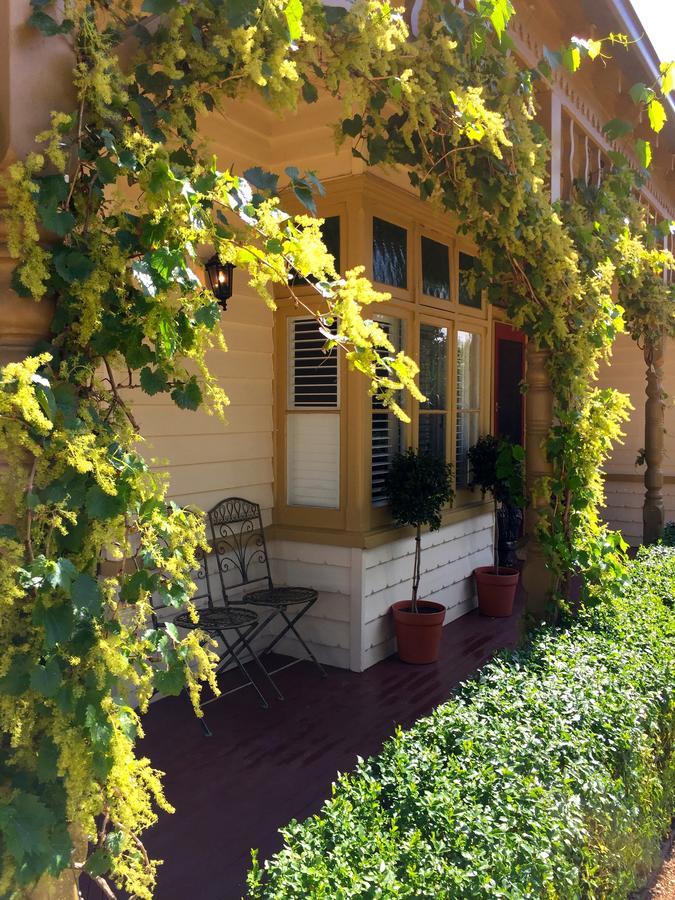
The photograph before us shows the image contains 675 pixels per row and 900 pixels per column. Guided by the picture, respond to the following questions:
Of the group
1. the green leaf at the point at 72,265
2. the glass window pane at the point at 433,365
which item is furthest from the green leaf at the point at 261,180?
the glass window pane at the point at 433,365

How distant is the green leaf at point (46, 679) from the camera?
126 centimetres

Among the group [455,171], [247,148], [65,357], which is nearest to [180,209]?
[65,357]

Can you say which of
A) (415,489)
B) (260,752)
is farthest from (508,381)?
(260,752)

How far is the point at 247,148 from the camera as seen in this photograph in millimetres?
4668

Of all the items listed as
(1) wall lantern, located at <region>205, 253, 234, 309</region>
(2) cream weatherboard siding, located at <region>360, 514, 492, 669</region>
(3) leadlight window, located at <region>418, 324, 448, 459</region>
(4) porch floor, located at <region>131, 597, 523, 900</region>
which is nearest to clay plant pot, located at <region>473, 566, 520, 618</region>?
(2) cream weatherboard siding, located at <region>360, 514, 492, 669</region>

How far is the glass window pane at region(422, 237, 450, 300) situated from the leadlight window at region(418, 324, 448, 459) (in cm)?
28

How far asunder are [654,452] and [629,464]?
254cm

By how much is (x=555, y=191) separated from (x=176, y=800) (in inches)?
145

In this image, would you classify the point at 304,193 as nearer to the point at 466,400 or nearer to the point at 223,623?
the point at 223,623

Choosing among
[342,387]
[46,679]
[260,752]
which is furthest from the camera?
[342,387]

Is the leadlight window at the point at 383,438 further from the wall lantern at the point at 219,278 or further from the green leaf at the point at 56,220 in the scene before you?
the green leaf at the point at 56,220

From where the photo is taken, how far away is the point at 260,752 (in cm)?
353

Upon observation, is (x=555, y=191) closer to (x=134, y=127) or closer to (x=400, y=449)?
(x=400, y=449)

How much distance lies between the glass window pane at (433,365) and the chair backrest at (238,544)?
5.41 feet
